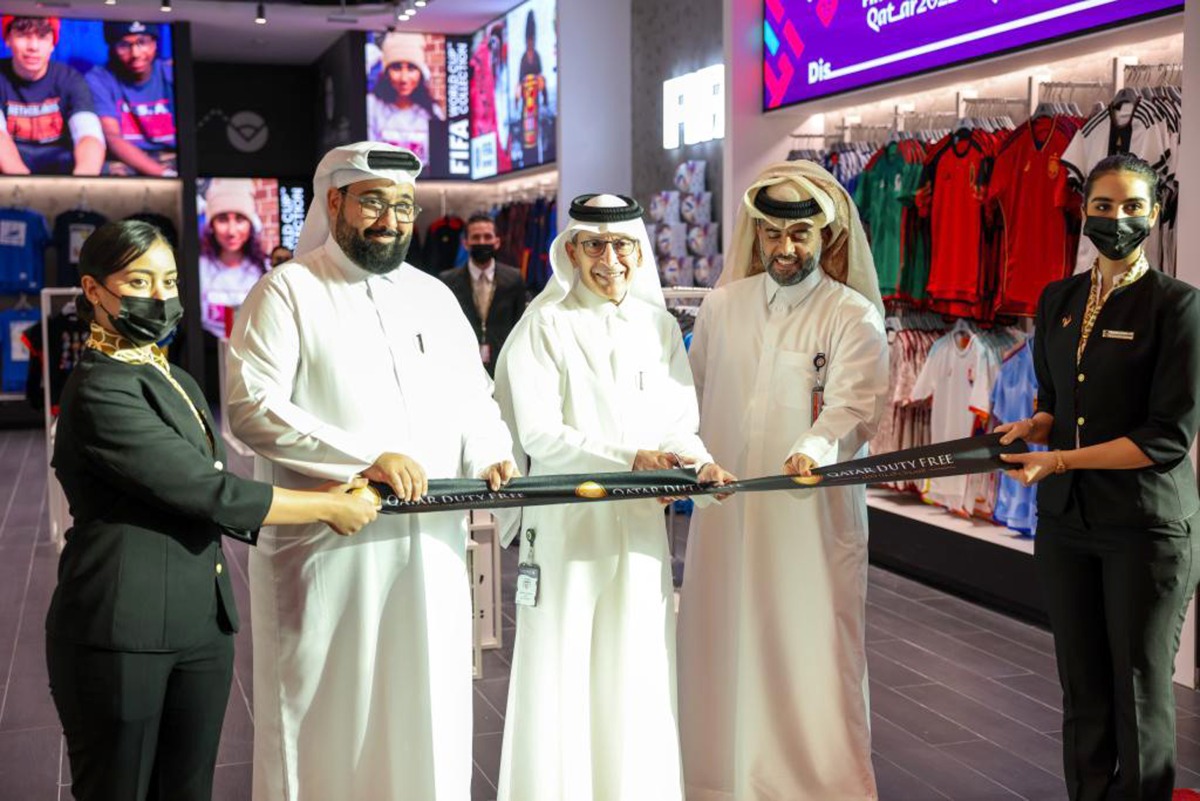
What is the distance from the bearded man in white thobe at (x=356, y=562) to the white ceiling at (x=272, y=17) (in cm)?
1040

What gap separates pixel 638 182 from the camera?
11414mm

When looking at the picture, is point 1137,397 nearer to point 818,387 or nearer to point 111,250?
point 818,387

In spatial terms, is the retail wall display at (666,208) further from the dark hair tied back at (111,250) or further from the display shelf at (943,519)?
the dark hair tied back at (111,250)

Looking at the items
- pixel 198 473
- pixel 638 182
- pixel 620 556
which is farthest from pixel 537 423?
pixel 638 182

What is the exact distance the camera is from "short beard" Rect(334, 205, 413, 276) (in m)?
3.22

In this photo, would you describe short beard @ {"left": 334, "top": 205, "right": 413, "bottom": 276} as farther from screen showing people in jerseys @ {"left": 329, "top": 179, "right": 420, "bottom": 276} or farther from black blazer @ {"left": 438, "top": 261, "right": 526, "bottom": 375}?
black blazer @ {"left": 438, "top": 261, "right": 526, "bottom": 375}

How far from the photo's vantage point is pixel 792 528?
3807 mm

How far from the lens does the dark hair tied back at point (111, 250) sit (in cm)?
248

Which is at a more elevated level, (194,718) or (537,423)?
(537,423)

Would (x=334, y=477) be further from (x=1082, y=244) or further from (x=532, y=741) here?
(x=1082, y=244)

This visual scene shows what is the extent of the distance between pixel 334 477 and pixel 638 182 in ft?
28.3

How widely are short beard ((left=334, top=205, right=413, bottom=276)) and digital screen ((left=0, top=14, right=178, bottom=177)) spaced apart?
11.7 metres

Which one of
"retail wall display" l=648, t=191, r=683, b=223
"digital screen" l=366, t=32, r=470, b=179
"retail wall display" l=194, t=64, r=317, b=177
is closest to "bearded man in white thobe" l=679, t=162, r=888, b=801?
"retail wall display" l=648, t=191, r=683, b=223

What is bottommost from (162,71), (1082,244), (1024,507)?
(1024,507)
